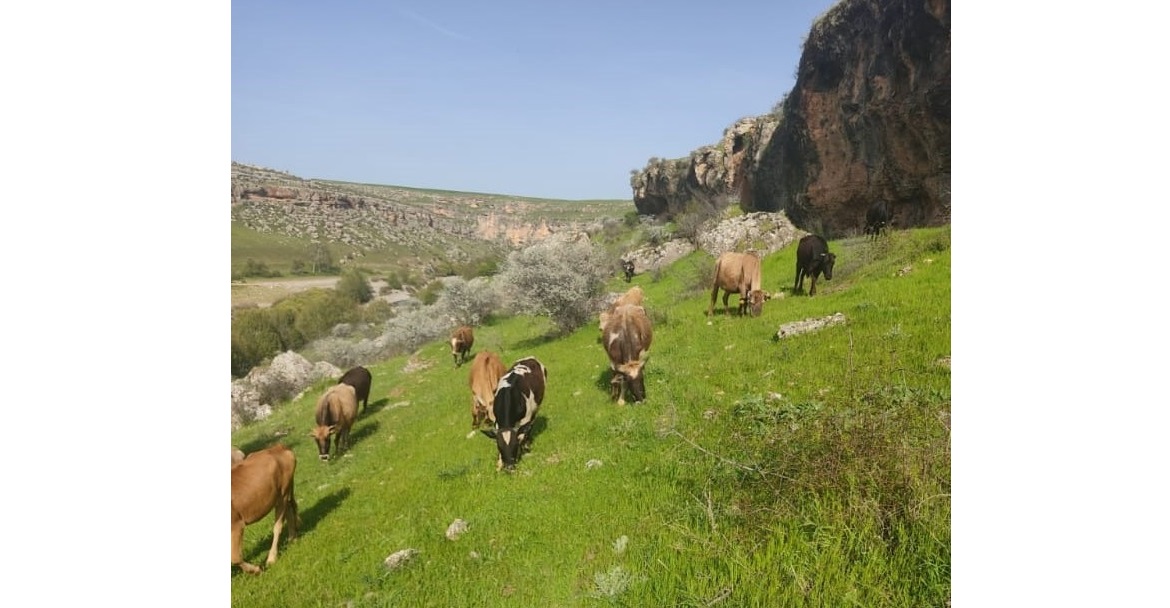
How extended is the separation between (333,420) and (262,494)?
5970mm

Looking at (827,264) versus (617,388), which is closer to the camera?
(617,388)

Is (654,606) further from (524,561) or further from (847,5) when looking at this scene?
(847,5)

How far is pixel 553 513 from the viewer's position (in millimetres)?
5387

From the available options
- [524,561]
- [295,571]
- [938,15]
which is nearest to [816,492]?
[524,561]

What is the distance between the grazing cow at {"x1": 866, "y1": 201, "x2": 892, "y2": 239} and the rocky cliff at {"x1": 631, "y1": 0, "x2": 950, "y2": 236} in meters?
0.44

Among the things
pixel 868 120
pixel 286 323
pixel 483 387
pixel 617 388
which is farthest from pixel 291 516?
pixel 286 323

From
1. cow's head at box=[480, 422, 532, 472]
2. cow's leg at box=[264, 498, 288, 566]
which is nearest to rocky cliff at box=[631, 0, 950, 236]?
cow's head at box=[480, 422, 532, 472]

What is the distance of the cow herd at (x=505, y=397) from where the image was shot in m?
6.55

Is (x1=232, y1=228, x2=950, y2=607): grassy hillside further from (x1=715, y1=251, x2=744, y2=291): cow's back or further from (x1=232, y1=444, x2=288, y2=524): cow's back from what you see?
(x1=715, y1=251, x2=744, y2=291): cow's back

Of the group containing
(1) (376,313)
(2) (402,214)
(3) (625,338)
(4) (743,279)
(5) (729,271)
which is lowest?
(1) (376,313)

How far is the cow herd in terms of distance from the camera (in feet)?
21.5

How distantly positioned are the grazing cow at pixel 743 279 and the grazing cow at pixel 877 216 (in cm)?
1330

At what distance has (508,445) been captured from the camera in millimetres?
7539

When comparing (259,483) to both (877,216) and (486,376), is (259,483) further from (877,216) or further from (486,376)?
(877,216)
